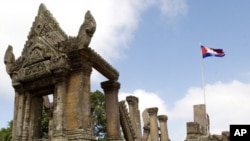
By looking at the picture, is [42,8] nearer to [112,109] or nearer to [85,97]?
[85,97]

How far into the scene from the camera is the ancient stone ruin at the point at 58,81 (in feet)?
40.9

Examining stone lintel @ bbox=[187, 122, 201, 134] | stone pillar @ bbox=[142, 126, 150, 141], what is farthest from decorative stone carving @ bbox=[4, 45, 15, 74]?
stone pillar @ bbox=[142, 126, 150, 141]

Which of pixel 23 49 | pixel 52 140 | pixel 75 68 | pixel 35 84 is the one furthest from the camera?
pixel 23 49

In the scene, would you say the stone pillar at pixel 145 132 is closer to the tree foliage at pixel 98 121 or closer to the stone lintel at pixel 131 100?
the stone lintel at pixel 131 100

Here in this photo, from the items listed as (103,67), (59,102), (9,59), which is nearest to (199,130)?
(103,67)

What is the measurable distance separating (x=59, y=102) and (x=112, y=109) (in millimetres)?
2581

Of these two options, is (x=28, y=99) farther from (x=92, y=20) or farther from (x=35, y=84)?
(x=92, y=20)

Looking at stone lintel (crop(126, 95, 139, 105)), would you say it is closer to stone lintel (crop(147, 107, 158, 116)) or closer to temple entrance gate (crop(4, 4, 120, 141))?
stone lintel (crop(147, 107, 158, 116))

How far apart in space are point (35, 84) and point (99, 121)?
19666 millimetres

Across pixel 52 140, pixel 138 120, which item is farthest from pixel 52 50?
pixel 138 120

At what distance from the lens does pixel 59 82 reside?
13.0 m

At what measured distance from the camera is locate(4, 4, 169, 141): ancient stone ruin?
40.9 feet

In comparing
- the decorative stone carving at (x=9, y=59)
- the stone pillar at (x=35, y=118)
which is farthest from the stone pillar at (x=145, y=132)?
the decorative stone carving at (x=9, y=59)

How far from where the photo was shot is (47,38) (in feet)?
46.0
